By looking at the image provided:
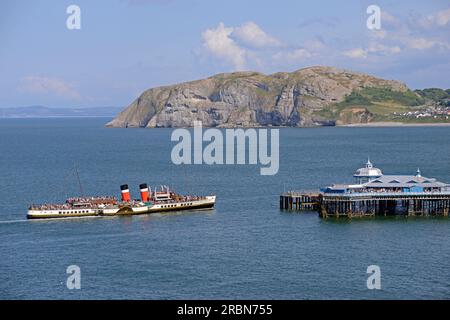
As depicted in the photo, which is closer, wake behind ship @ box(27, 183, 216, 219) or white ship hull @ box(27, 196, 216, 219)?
white ship hull @ box(27, 196, 216, 219)

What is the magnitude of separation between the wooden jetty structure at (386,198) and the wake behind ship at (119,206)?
43.1 feet

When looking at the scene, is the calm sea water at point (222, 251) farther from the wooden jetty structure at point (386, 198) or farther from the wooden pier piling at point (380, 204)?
the wooden jetty structure at point (386, 198)

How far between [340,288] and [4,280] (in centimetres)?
2234

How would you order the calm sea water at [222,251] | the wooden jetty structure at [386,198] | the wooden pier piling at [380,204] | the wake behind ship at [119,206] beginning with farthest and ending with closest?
the wake behind ship at [119,206] → the wooden jetty structure at [386,198] → the wooden pier piling at [380,204] → the calm sea water at [222,251]

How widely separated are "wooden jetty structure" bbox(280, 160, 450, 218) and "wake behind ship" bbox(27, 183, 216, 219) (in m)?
13.1

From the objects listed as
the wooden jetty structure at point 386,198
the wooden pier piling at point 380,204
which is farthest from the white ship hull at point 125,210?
the wooden pier piling at point 380,204

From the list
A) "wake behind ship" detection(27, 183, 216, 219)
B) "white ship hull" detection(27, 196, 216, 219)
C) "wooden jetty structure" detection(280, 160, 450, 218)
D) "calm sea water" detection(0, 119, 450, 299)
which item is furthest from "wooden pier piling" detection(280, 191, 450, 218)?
"wake behind ship" detection(27, 183, 216, 219)

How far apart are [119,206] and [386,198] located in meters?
26.8

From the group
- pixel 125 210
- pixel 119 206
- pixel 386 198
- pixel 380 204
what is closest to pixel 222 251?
pixel 125 210

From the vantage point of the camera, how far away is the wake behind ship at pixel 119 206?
3049 inches

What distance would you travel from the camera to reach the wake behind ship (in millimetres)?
77438

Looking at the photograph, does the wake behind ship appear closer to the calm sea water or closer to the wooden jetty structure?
the calm sea water

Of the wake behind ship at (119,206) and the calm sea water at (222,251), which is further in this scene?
the wake behind ship at (119,206)

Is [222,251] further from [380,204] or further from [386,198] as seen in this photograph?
[380,204]
